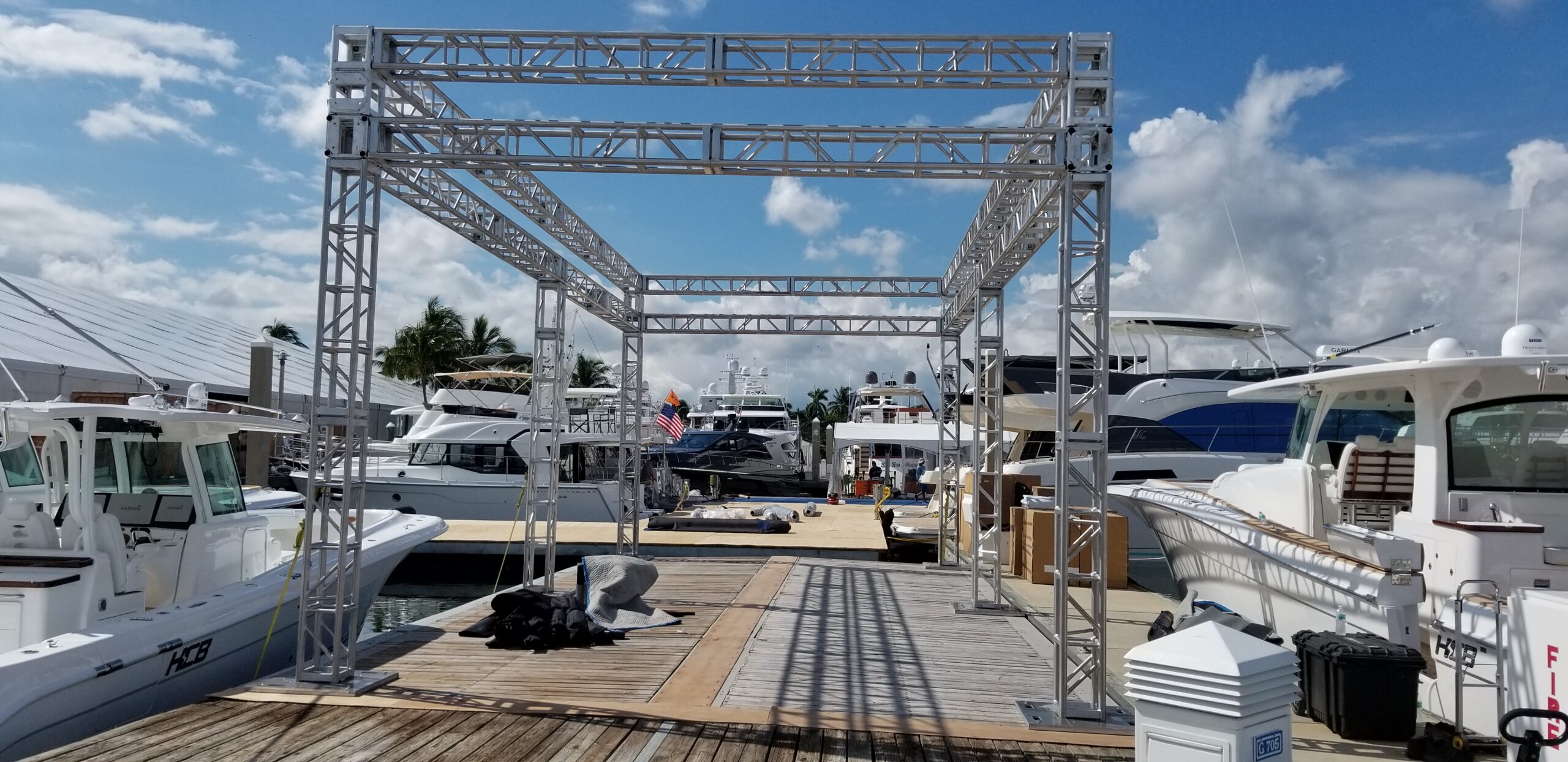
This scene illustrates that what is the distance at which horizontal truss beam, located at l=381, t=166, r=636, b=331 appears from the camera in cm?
772

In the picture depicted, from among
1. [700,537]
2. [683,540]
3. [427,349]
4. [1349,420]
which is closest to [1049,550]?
[1349,420]

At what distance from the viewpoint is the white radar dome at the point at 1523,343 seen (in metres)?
6.80

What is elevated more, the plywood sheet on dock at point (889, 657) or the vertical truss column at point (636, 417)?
the vertical truss column at point (636, 417)

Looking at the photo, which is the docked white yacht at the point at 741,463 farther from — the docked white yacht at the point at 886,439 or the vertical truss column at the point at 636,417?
the vertical truss column at the point at 636,417

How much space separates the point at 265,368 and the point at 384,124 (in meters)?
14.3

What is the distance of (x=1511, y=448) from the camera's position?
7.02 meters

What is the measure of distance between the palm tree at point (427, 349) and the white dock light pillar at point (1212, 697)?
131 feet

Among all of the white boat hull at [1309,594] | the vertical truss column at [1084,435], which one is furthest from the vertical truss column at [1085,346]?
the white boat hull at [1309,594]

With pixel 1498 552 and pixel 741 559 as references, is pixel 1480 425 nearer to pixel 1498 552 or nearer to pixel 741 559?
pixel 1498 552

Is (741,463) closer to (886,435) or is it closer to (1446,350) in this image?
(886,435)

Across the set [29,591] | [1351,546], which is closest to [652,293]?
[29,591]

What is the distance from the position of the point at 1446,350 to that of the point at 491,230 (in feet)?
25.1

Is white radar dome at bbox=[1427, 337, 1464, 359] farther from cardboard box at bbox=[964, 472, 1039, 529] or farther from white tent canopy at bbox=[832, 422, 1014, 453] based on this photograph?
white tent canopy at bbox=[832, 422, 1014, 453]

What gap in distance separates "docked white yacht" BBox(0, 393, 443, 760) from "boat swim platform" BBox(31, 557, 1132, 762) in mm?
618
